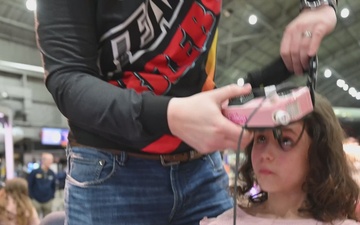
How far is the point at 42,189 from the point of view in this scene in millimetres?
6891

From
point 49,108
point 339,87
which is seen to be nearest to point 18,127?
point 49,108

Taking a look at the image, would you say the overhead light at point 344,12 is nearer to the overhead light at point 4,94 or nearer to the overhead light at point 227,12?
the overhead light at point 227,12

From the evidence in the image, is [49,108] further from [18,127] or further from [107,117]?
[107,117]

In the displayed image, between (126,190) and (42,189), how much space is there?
248 inches

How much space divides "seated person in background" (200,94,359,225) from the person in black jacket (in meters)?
0.13

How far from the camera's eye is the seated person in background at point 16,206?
387cm

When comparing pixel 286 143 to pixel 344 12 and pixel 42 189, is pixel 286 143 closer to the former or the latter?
pixel 42 189

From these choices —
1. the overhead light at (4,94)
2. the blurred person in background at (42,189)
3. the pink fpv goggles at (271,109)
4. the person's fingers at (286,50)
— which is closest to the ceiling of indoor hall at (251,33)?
the overhead light at (4,94)

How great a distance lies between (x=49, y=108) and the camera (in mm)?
12492

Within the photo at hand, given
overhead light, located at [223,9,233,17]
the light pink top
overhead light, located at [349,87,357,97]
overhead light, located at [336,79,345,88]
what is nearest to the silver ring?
the light pink top

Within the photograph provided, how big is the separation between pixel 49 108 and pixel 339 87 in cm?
1071

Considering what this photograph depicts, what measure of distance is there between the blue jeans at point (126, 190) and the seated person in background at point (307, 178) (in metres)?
0.11

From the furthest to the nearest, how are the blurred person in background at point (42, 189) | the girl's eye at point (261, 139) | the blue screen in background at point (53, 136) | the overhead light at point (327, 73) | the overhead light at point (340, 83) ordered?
the overhead light at point (340, 83) → the overhead light at point (327, 73) → the blue screen in background at point (53, 136) → the blurred person in background at point (42, 189) → the girl's eye at point (261, 139)

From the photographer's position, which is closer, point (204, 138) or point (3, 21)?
point (204, 138)
